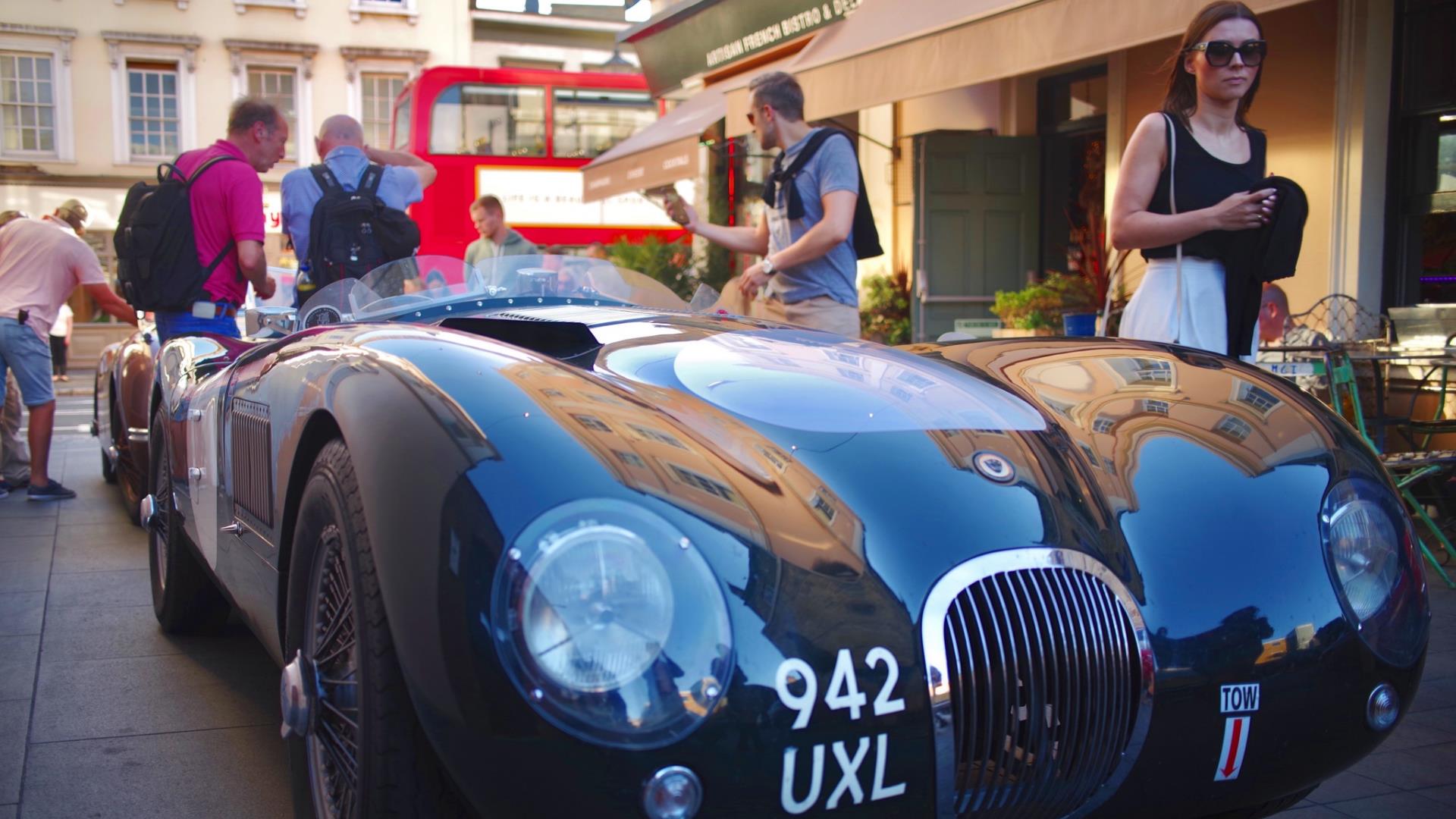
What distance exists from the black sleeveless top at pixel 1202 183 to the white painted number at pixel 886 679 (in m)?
2.10

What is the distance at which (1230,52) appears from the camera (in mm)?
3215

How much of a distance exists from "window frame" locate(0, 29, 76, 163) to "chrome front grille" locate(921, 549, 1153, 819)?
30.4 meters

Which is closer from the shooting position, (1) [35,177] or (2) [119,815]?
(2) [119,815]

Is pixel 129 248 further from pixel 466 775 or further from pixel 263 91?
pixel 263 91

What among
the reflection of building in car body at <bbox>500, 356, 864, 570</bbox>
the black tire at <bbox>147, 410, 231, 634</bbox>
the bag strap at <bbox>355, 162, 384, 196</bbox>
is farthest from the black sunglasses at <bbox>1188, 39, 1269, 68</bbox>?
the bag strap at <bbox>355, 162, 384, 196</bbox>

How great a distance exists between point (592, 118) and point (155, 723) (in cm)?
1474

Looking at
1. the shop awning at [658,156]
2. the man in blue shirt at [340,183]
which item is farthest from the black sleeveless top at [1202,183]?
the shop awning at [658,156]

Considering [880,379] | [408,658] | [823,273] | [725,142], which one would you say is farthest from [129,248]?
[725,142]

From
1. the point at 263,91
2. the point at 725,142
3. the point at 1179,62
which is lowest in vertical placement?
the point at 1179,62

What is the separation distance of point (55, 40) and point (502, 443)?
102 feet

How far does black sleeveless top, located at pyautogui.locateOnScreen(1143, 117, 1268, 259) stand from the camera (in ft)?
11.0

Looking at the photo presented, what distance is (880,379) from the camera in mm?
2383

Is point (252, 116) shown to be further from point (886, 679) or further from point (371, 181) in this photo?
point (886, 679)

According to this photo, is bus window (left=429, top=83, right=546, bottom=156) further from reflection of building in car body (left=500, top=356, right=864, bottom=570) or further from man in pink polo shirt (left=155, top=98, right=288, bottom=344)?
reflection of building in car body (left=500, top=356, right=864, bottom=570)
